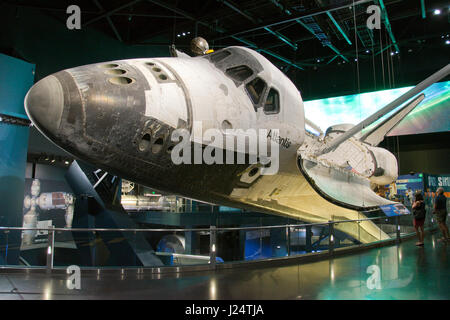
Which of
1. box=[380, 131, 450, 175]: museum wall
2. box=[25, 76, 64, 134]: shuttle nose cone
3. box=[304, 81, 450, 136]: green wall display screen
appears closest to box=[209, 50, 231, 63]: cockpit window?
box=[25, 76, 64, 134]: shuttle nose cone

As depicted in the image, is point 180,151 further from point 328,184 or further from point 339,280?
point 328,184

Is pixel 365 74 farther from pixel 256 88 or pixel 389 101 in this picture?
pixel 256 88

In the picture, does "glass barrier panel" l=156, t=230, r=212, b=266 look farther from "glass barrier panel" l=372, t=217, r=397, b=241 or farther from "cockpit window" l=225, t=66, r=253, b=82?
"glass barrier panel" l=372, t=217, r=397, b=241

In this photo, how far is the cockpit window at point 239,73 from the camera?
3916 mm

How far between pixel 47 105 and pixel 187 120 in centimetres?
117

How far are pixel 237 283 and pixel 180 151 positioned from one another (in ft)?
5.32

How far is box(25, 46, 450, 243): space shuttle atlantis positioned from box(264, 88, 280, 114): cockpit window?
1cm

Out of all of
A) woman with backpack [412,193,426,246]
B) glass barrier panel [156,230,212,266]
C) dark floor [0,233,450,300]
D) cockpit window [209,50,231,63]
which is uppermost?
cockpit window [209,50,231,63]

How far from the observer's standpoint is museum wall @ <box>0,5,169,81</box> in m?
8.65

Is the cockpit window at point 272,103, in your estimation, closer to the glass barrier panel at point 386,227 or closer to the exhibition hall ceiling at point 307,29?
the glass barrier panel at point 386,227

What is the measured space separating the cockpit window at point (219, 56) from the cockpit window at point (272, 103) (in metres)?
0.75

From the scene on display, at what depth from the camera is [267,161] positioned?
4.09 meters

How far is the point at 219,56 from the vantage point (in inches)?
164

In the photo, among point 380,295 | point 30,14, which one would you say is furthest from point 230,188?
point 30,14
